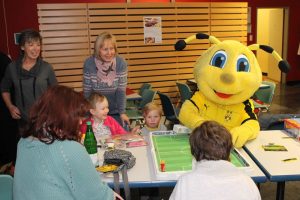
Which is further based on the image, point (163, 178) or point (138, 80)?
point (138, 80)

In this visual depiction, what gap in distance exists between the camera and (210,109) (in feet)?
9.07

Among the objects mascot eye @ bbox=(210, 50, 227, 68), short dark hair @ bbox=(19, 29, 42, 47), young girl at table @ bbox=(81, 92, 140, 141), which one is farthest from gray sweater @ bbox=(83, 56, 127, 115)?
Answer: mascot eye @ bbox=(210, 50, 227, 68)

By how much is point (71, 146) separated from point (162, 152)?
37.0 inches

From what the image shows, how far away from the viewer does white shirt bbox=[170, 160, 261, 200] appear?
4.93 feet

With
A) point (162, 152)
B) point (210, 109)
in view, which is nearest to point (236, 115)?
point (210, 109)

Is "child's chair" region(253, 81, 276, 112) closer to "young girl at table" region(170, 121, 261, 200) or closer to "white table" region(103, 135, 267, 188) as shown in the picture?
"white table" region(103, 135, 267, 188)

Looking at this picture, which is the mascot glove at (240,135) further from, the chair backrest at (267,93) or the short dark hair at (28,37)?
the chair backrest at (267,93)

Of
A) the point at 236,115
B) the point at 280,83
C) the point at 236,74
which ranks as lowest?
the point at 280,83

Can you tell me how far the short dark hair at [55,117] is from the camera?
1.50 metres

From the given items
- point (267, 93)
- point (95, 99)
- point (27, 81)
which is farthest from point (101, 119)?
point (267, 93)

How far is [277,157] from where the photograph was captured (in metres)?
2.27

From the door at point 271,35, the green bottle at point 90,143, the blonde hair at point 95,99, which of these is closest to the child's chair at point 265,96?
the blonde hair at point 95,99

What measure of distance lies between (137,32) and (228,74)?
4771 millimetres

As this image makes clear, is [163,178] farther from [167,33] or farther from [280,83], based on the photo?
[280,83]
